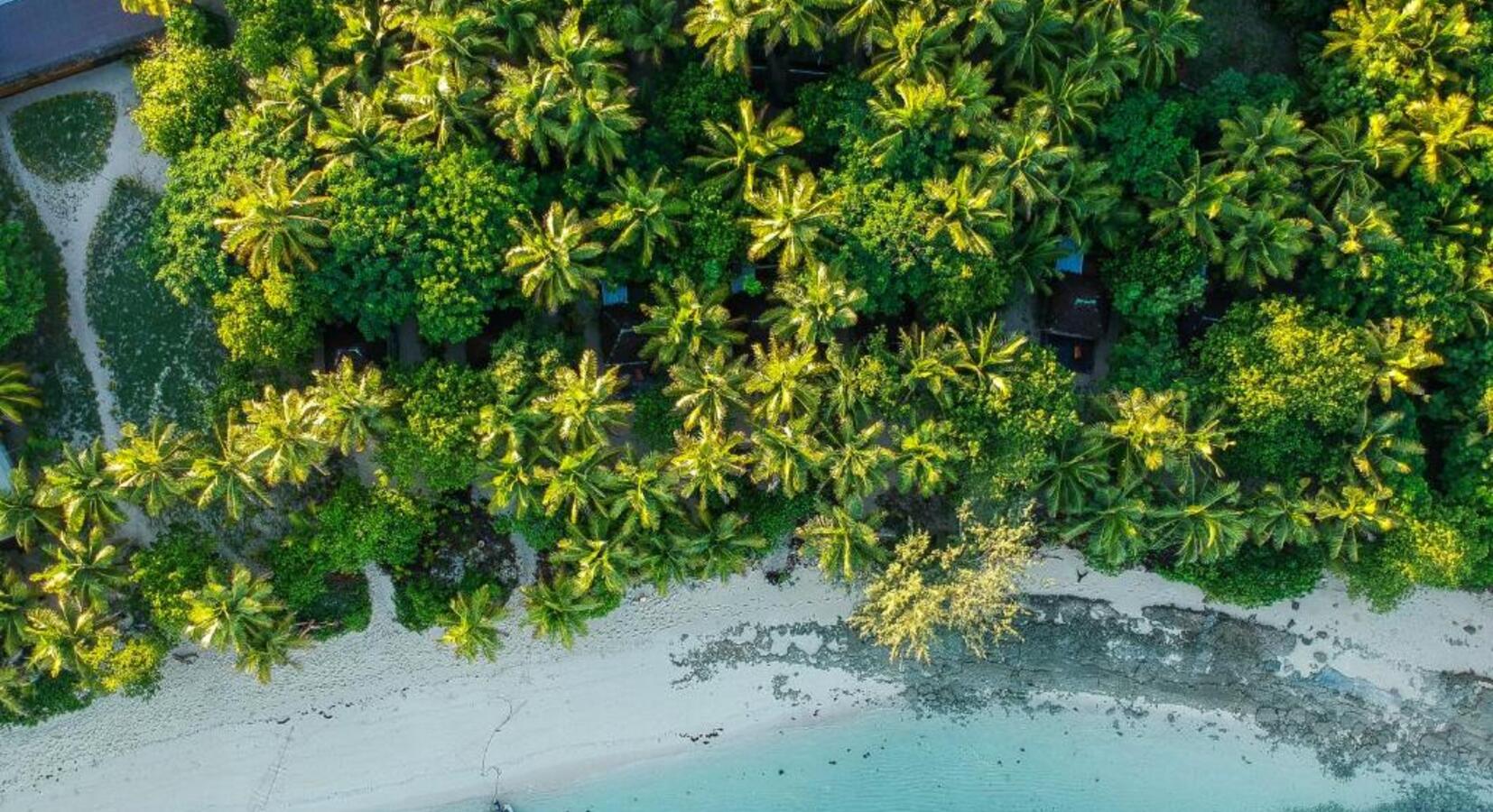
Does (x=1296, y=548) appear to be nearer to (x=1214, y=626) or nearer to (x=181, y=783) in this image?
(x=1214, y=626)

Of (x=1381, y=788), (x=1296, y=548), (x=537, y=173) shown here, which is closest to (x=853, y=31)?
(x=537, y=173)

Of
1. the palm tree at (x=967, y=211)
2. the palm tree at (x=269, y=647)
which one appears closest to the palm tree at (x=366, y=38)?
the palm tree at (x=967, y=211)

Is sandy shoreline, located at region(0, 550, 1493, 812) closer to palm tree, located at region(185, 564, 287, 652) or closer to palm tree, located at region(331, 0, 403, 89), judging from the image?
palm tree, located at region(185, 564, 287, 652)

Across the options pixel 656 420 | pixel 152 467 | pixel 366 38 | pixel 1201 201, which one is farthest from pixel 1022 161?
pixel 152 467

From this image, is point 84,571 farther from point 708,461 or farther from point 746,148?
point 746,148

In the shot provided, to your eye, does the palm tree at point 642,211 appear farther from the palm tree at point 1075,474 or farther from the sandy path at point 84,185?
the sandy path at point 84,185

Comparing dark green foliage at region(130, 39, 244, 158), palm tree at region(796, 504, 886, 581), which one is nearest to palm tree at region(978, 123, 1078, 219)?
palm tree at region(796, 504, 886, 581)
